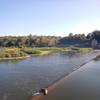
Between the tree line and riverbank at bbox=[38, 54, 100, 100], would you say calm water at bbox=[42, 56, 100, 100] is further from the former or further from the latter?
the tree line

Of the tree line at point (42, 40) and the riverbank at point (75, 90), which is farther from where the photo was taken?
the tree line at point (42, 40)

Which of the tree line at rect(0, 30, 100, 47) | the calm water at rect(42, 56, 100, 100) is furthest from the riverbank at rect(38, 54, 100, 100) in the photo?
the tree line at rect(0, 30, 100, 47)

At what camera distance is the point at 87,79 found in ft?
82.6

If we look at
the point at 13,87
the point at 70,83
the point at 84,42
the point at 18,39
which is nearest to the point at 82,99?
the point at 70,83

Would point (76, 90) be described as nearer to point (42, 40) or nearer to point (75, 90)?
Result: point (75, 90)

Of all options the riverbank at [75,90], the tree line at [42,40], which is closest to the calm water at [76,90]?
the riverbank at [75,90]

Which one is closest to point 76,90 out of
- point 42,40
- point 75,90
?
point 75,90

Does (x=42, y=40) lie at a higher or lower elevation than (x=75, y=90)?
higher

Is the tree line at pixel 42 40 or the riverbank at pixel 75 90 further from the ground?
the tree line at pixel 42 40

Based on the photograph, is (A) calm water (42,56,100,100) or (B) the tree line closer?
(A) calm water (42,56,100,100)

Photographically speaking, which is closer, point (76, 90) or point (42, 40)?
point (76, 90)

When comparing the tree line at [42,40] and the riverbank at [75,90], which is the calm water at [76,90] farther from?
the tree line at [42,40]

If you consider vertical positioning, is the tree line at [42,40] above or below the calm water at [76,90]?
above

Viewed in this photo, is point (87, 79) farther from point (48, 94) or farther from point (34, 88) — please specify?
point (48, 94)
